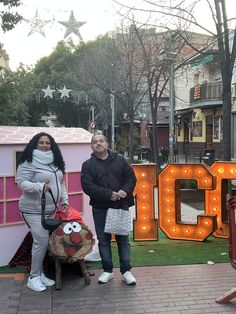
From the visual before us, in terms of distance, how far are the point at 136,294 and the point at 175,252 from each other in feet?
6.09

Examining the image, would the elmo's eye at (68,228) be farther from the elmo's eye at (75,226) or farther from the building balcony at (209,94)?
the building balcony at (209,94)

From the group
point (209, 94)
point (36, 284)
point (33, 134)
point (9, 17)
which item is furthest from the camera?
point (209, 94)

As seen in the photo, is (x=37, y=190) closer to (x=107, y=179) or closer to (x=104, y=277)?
(x=107, y=179)

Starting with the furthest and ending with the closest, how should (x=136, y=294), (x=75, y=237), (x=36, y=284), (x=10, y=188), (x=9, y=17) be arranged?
(x=9, y=17)
(x=10, y=188)
(x=75, y=237)
(x=36, y=284)
(x=136, y=294)

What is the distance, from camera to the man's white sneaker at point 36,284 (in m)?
5.20

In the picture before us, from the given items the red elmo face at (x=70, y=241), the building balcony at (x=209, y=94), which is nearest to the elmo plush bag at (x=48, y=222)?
the red elmo face at (x=70, y=241)

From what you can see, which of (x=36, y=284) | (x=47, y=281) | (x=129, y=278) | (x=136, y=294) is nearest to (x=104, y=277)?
(x=129, y=278)

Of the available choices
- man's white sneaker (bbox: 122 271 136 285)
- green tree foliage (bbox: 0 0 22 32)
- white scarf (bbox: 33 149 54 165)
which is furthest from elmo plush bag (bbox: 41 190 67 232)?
green tree foliage (bbox: 0 0 22 32)

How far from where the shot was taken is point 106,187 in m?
5.40

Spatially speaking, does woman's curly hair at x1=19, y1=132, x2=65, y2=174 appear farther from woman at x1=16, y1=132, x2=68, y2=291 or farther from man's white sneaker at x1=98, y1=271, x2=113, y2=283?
man's white sneaker at x1=98, y1=271, x2=113, y2=283

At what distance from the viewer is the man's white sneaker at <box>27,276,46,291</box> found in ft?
17.1

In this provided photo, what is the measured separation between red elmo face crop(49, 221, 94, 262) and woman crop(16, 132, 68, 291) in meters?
0.13

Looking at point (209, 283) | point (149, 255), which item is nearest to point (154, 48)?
point (149, 255)

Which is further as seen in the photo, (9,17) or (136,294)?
(9,17)
